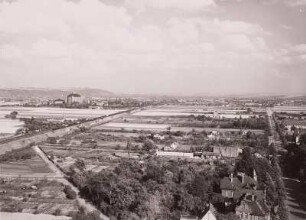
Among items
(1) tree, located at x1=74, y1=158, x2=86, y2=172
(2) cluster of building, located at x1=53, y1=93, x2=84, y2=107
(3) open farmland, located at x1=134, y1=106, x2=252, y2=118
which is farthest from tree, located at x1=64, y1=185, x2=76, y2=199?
(2) cluster of building, located at x1=53, y1=93, x2=84, y2=107

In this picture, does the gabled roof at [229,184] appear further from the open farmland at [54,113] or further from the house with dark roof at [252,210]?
the open farmland at [54,113]

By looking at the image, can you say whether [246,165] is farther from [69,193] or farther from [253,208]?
[69,193]

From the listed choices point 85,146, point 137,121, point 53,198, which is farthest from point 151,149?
point 137,121

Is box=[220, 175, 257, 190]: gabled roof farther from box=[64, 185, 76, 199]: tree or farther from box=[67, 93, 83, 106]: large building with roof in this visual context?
box=[67, 93, 83, 106]: large building with roof

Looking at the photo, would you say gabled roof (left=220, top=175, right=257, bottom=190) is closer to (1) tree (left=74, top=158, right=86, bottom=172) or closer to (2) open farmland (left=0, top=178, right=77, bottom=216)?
(2) open farmland (left=0, top=178, right=77, bottom=216)

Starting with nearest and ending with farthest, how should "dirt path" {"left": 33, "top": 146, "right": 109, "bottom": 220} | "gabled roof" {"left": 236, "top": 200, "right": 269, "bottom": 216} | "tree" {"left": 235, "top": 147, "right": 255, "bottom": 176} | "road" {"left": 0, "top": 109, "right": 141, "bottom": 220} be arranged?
"gabled roof" {"left": 236, "top": 200, "right": 269, "bottom": 216} < "dirt path" {"left": 33, "top": 146, "right": 109, "bottom": 220} < "road" {"left": 0, "top": 109, "right": 141, "bottom": 220} < "tree" {"left": 235, "top": 147, "right": 255, "bottom": 176}

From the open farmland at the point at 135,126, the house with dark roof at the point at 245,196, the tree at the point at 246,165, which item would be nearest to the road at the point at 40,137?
the open farmland at the point at 135,126

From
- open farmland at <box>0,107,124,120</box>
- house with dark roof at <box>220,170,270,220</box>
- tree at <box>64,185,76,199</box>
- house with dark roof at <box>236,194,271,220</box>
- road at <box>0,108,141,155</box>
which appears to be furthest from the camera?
open farmland at <box>0,107,124,120</box>

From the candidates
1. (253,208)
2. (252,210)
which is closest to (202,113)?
(253,208)

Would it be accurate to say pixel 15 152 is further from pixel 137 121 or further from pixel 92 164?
pixel 137 121

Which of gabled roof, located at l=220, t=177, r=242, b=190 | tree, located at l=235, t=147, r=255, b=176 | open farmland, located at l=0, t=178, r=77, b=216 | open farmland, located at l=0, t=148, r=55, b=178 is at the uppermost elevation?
tree, located at l=235, t=147, r=255, b=176

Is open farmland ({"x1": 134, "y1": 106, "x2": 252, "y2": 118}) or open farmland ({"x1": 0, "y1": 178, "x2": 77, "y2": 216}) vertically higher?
open farmland ({"x1": 134, "y1": 106, "x2": 252, "y2": 118})

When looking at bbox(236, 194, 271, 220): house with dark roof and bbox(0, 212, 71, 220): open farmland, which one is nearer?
bbox(236, 194, 271, 220): house with dark roof
